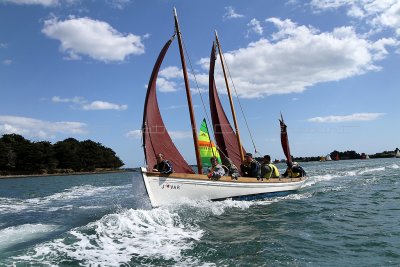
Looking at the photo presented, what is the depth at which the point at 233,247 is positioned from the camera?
10.3 metres

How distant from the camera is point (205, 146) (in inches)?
912

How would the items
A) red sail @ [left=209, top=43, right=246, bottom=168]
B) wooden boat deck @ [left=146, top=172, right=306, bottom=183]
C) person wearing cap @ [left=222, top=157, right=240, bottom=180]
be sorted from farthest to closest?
red sail @ [left=209, top=43, right=246, bottom=168]
person wearing cap @ [left=222, top=157, right=240, bottom=180]
wooden boat deck @ [left=146, top=172, right=306, bottom=183]

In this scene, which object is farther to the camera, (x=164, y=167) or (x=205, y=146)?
(x=205, y=146)

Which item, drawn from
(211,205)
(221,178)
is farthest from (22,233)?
(221,178)

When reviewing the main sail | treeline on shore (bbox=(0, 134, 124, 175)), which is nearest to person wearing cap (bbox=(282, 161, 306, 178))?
the main sail

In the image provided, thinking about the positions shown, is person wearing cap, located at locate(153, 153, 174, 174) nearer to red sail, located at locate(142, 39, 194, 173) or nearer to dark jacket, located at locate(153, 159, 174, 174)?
dark jacket, located at locate(153, 159, 174, 174)

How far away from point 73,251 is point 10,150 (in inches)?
3967

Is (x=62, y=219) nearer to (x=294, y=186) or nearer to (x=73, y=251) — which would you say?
(x=73, y=251)

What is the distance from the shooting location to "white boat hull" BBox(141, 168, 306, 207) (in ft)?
53.5

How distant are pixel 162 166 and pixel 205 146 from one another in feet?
21.0

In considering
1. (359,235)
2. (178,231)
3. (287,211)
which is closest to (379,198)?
(287,211)

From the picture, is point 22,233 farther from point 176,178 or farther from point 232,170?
point 232,170

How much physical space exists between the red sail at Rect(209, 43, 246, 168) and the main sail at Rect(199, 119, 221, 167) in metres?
0.90

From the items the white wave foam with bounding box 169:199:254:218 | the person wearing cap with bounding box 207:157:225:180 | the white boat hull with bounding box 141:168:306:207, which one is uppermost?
the person wearing cap with bounding box 207:157:225:180
